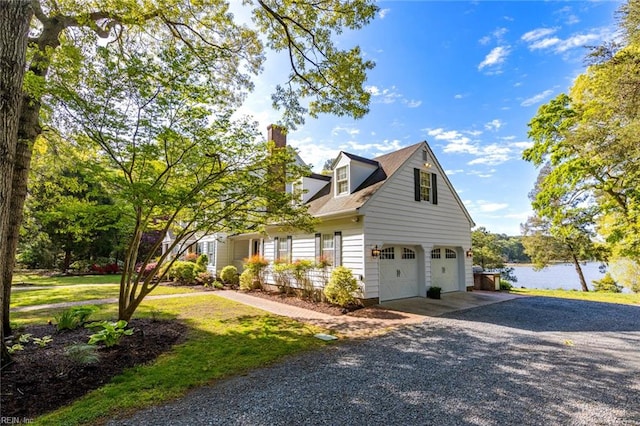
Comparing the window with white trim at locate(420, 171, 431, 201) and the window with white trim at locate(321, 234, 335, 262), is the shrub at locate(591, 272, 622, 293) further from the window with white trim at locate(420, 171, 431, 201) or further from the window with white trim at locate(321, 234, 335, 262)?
the window with white trim at locate(321, 234, 335, 262)

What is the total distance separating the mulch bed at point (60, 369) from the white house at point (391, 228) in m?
5.60

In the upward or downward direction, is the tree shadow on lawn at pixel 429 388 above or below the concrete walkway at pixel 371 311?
above

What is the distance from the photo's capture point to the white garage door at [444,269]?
12.5 m

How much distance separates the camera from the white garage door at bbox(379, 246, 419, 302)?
35.1 feet

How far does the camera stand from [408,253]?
11.7 metres

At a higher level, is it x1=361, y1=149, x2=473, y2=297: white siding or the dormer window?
the dormer window

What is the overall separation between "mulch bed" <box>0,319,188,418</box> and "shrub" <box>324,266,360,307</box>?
4696 millimetres

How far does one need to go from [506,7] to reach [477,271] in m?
12.0

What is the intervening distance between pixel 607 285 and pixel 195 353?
2789 cm

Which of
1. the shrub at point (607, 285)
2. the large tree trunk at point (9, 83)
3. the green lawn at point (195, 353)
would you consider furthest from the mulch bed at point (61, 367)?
the shrub at point (607, 285)

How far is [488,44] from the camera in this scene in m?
9.55

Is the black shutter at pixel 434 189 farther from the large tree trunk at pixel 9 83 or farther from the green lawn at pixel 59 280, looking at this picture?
the green lawn at pixel 59 280

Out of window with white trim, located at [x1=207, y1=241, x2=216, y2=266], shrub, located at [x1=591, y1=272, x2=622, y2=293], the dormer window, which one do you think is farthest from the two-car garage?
shrub, located at [x1=591, y1=272, x2=622, y2=293]

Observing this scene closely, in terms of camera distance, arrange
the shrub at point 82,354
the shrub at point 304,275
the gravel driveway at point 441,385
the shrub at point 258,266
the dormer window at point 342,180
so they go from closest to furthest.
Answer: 1. the gravel driveway at point 441,385
2. the shrub at point 82,354
3. the shrub at point 304,275
4. the dormer window at point 342,180
5. the shrub at point 258,266
